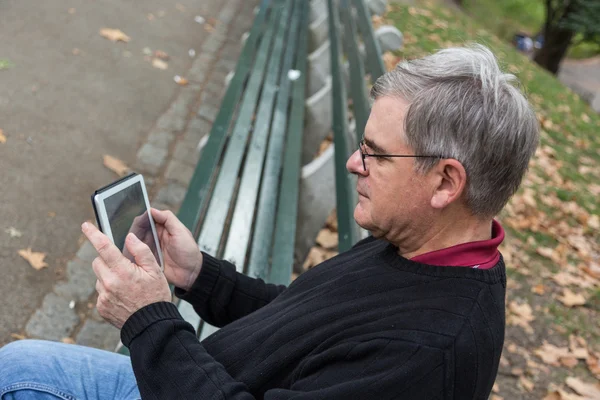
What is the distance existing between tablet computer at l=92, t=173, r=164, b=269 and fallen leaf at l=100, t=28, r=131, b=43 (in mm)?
4775

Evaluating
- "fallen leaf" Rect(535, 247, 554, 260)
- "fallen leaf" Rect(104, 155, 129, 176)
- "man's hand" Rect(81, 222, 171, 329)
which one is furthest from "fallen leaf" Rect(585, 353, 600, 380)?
"fallen leaf" Rect(104, 155, 129, 176)

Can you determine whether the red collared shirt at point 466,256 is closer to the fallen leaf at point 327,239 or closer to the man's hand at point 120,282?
the man's hand at point 120,282

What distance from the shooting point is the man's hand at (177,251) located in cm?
214

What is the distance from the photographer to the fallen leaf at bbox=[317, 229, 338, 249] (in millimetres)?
4277

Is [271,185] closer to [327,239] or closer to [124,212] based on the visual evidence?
[327,239]

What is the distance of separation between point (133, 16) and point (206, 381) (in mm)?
6173

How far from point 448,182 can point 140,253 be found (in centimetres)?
79

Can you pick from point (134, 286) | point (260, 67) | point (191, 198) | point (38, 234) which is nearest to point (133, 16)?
point (260, 67)

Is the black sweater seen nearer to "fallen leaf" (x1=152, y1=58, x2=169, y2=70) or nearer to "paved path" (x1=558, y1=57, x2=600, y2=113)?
"fallen leaf" (x1=152, y1=58, x2=169, y2=70)

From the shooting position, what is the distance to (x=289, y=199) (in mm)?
3416

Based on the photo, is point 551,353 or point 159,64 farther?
point 159,64

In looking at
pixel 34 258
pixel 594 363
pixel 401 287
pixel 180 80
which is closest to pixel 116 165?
pixel 34 258

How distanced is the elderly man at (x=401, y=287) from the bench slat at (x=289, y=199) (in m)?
1.01

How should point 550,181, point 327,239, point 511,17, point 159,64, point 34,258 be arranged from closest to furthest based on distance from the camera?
point 34,258 < point 327,239 < point 159,64 < point 550,181 < point 511,17
